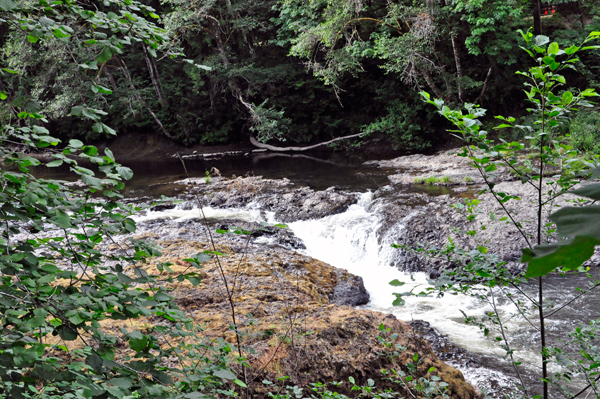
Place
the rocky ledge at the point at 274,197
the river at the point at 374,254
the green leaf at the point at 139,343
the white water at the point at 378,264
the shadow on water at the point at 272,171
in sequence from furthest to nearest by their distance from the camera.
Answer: the shadow on water at the point at 272,171, the rocky ledge at the point at 274,197, the white water at the point at 378,264, the river at the point at 374,254, the green leaf at the point at 139,343

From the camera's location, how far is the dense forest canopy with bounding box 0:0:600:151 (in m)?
13.1

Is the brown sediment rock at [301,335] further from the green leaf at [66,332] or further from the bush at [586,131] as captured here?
the bush at [586,131]

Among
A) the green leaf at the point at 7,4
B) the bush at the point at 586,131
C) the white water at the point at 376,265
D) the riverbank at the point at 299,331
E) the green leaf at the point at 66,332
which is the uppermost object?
the green leaf at the point at 7,4

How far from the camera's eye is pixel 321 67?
14508 mm

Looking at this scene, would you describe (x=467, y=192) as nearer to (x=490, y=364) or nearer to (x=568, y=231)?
(x=490, y=364)

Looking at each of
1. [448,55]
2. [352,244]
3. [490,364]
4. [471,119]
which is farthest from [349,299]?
[448,55]

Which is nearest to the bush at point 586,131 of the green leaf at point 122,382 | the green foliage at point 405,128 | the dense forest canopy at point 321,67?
the dense forest canopy at point 321,67

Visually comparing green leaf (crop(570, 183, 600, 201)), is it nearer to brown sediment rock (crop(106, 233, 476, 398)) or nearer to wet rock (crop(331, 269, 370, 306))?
brown sediment rock (crop(106, 233, 476, 398))

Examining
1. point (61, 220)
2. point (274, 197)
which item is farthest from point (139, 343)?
point (274, 197)

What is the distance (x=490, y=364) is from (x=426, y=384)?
261cm

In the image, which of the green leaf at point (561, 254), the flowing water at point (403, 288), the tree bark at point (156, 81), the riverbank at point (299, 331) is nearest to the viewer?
the green leaf at point (561, 254)

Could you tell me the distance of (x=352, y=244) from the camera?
813cm

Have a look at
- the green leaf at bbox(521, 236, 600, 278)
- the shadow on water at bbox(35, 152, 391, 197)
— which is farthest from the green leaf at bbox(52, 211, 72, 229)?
the shadow on water at bbox(35, 152, 391, 197)

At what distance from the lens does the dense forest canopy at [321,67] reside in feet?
43.0
